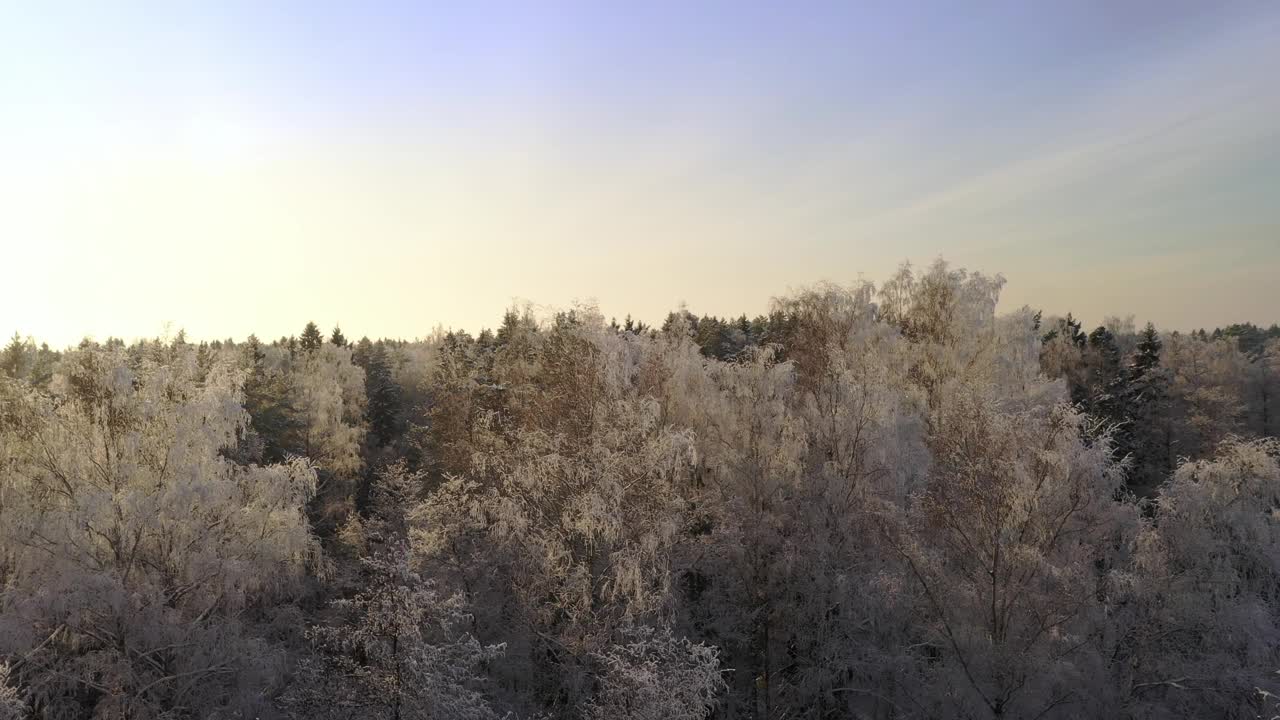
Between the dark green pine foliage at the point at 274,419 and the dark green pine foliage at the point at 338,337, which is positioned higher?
the dark green pine foliage at the point at 338,337

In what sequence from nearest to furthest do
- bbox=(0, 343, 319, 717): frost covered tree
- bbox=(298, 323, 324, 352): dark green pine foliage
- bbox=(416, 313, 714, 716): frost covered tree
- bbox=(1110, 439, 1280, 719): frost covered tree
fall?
bbox=(0, 343, 319, 717): frost covered tree
bbox=(416, 313, 714, 716): frost covered tree
bbox=(1110, 439, 1280, 719): frost covered tree
bbox=(298, 323, 324, 352): dark green pine foliage

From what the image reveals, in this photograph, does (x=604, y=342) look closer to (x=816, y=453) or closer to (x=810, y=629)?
(x=816, y=453)

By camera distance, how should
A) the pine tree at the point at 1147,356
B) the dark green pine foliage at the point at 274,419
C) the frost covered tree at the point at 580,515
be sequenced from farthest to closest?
1. the pine tree at the point at 1147,356
2. the dark green pine foliage at the point at 274,419
3. the frost covered tree at the point at 580,515

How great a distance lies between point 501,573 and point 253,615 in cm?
789

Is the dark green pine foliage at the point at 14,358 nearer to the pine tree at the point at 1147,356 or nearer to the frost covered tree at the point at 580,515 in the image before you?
the frost covered tree at the point at 580,515

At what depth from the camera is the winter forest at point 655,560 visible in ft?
50.0

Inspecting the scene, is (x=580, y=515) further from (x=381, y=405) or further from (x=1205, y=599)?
(x=381, y=405)

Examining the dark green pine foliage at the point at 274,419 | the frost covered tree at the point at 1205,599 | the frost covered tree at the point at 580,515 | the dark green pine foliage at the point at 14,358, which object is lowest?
the frost covered tree at the point at 1205,599

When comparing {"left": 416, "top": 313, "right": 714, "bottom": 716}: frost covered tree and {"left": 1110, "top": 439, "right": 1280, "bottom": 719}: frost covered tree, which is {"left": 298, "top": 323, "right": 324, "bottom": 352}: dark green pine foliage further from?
{"left": 1110, "top": 439, "right": 1280, "bottom": 719}: frost covered tree

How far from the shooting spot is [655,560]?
17250 millimetres

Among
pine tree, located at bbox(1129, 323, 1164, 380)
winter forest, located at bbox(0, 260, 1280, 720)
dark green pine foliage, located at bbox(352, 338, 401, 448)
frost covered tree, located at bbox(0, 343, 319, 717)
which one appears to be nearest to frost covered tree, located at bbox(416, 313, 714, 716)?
winter forest, located at bbox(0, 260, 1280, 720)

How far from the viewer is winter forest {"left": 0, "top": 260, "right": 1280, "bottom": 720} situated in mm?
15227

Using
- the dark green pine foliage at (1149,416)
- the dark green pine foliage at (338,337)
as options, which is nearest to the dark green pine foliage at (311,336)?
the dark green pine foliage at (338,337)

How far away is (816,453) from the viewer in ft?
73.0
